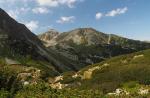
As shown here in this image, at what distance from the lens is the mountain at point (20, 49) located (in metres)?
154

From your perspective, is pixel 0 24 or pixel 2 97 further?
pixel 0 24

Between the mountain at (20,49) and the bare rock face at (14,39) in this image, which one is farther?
the bare rock face at (14,39)

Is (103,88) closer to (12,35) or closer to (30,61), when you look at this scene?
(30,61)

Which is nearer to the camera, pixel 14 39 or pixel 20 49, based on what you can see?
pixel 20 49

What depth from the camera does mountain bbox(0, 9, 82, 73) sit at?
15425 centimetres

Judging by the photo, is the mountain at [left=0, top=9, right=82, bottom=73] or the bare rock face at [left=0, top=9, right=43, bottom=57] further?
the bare rock face at [left=0, top=9, right=43, bottom=57]

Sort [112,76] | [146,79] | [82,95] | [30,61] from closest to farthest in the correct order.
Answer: [82,95]
[146,79]
[112,76]
[30,61]

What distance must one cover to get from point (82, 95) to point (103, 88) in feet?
73.8

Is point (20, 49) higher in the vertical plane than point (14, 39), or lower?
lower

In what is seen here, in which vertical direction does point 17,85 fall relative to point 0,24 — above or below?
below

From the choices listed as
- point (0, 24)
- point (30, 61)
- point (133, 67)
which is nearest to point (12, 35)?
point (0, 24)

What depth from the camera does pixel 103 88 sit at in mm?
52656

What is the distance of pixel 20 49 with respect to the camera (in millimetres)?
162875

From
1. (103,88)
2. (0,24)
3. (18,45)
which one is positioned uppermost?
(0,24)
